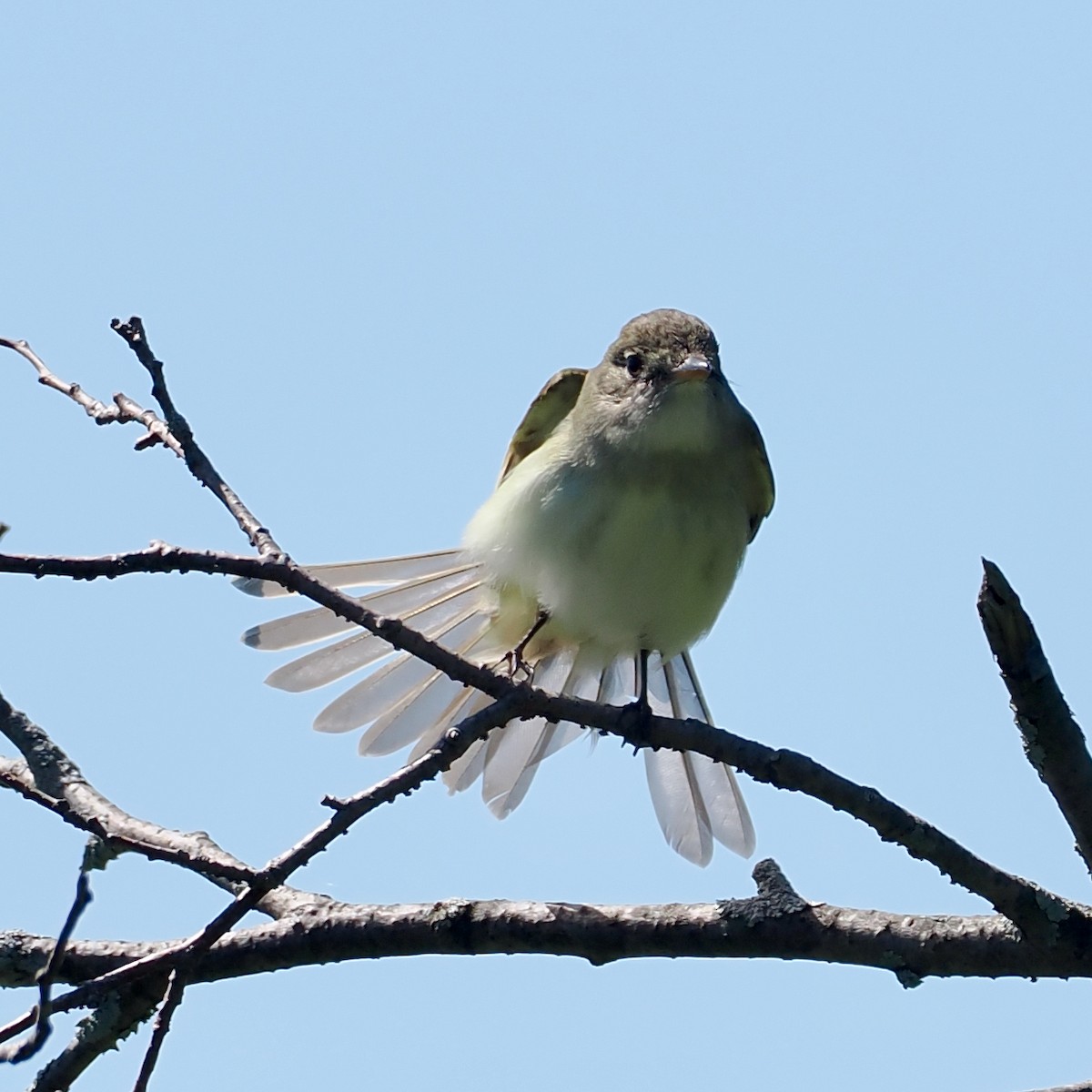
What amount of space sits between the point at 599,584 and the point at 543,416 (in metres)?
1.76

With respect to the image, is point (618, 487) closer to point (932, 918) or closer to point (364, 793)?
point (932, 918)

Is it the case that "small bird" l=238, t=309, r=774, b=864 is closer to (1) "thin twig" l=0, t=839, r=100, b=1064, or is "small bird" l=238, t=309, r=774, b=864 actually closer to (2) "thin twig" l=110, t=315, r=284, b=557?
(2) "thin twig" l=110, t=315, r=284, b=557

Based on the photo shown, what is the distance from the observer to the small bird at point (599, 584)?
5.88 metres

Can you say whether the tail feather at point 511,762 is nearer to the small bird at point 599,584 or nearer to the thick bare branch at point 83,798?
the small bird at point 599,584

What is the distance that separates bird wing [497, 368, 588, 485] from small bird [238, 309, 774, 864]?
46cm

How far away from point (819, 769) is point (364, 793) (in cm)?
123

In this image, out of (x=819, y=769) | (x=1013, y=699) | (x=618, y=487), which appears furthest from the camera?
(x=618, y=487)

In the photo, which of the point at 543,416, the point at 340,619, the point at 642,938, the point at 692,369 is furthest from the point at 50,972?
the point at 543,416

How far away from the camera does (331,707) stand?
6.26m

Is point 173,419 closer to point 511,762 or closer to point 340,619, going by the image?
point 340,619

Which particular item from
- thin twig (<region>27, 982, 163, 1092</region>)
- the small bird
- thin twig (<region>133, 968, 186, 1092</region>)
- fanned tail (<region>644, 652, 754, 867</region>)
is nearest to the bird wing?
the small bird

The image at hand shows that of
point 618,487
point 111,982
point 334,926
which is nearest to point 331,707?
point 618,487

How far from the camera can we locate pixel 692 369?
6406 mm

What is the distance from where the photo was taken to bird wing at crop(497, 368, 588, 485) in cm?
727
